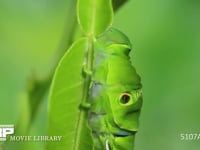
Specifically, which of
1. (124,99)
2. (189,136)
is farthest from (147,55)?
(189,136)

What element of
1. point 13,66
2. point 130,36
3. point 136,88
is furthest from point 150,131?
point 13,66

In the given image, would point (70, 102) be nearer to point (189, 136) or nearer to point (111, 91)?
point (111, 91)

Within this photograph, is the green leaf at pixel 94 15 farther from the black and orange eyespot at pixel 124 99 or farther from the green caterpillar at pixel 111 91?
the black and orange eyespot at pixel 124 99

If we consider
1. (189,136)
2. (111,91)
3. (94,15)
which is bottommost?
(189,136)

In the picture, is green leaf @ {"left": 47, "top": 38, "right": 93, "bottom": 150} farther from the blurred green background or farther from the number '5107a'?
the number '5107a'

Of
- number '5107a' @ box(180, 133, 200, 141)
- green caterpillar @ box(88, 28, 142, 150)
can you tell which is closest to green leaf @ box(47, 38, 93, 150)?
green caterpillar @ box(88, 28, 142, 150)

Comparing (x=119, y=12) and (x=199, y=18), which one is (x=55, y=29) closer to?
(x=119, y=12)


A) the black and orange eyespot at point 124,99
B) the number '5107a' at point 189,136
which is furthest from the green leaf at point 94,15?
the number '5107a' at point 189,136
